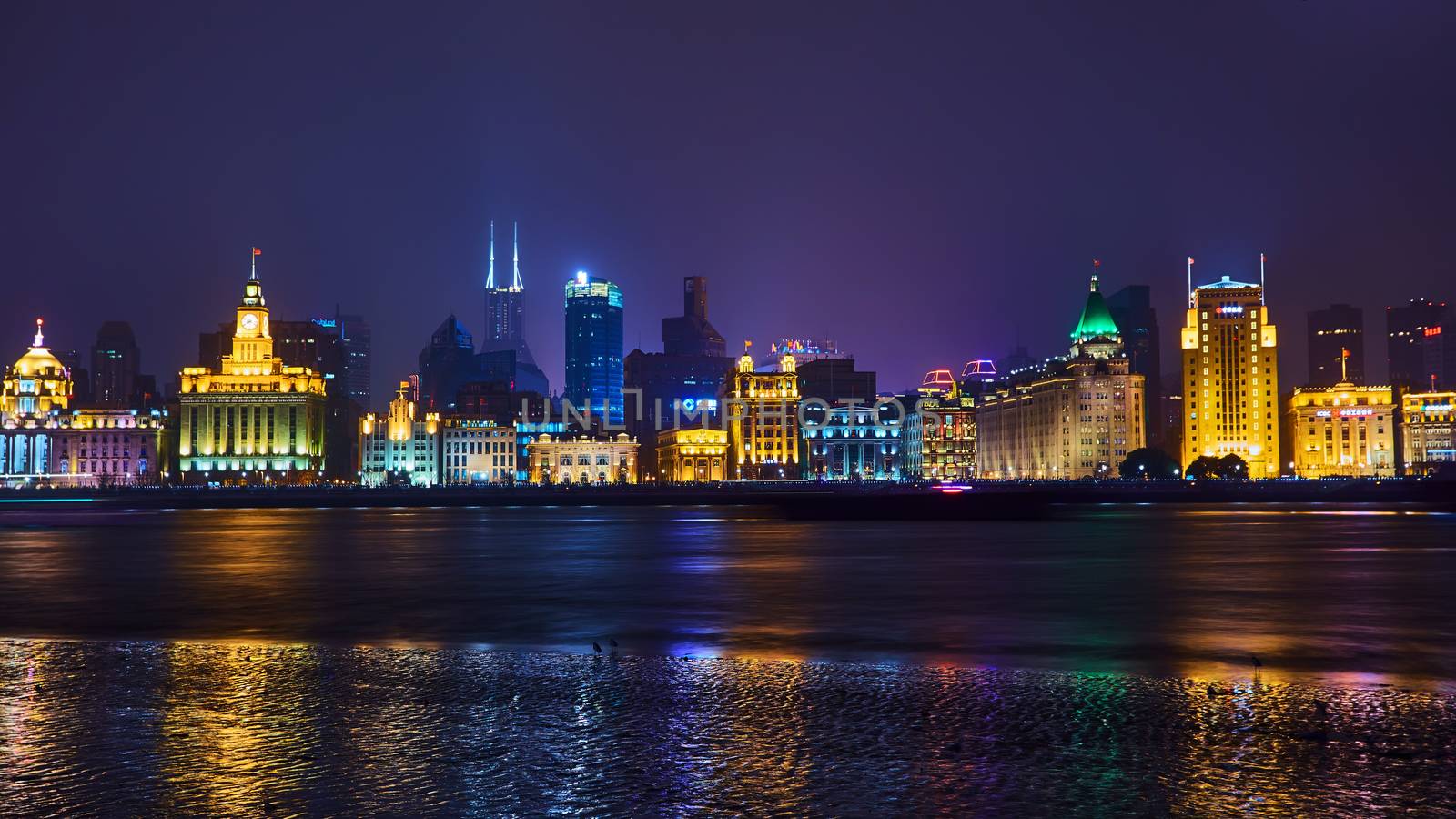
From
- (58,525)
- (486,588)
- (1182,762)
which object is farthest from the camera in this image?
(58,525)

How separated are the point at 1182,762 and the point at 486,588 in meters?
17.4

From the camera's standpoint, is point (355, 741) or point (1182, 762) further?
point (355, 741)

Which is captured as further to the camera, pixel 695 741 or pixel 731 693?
pixel 731 693

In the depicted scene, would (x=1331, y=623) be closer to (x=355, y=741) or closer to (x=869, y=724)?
(x=869, y=724)

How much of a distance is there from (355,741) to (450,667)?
404cm

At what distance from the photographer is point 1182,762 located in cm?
892

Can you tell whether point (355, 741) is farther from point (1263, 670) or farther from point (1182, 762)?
point (1263, 670)

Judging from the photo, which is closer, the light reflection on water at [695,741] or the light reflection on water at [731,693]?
the light reflection on water at [695,741]

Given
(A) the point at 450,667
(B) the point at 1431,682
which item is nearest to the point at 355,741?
(A) the point at 450,667

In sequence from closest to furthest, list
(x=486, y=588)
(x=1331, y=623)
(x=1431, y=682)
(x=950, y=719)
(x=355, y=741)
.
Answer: (x=355, y=741), (x=950, y=719), (x=1431, y=682), (x=1331, y=623), (x=486, y=588)

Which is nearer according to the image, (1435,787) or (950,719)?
(1435,787)

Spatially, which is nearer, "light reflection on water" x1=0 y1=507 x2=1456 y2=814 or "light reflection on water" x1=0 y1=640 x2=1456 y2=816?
"light reflection on water" x1=0 y1=640 x2=1456 y2=816

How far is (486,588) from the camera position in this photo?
24.3m

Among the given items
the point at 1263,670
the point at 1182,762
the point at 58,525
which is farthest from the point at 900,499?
the point at 1182,762
